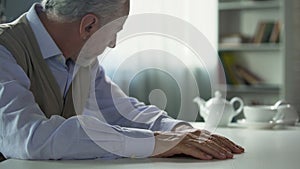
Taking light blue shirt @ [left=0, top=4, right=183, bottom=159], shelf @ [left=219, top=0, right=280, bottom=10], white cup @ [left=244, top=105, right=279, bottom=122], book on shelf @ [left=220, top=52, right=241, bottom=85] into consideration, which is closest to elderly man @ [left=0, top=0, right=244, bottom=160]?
light blue shirt @ [left=0, top=4, right=183, bottom=159]

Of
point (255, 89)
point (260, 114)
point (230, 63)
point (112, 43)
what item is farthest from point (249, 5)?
point (112, 43)

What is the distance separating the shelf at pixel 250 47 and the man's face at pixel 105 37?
A: 265 cm

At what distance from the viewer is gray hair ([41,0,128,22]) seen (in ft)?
4.08

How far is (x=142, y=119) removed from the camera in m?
1.42

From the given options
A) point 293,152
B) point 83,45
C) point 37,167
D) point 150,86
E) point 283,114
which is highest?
point 83,45

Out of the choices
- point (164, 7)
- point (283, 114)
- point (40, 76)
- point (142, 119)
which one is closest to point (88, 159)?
point (40, 76)

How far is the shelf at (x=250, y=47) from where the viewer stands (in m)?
3.87

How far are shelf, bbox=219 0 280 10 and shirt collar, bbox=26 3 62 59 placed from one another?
109 inches

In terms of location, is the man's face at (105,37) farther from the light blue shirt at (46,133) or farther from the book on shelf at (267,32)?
the book on shelf at (267,32)

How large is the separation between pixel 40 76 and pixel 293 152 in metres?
0.59

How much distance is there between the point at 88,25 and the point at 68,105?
0.69 feet

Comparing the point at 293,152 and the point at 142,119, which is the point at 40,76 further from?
the point at 293,152

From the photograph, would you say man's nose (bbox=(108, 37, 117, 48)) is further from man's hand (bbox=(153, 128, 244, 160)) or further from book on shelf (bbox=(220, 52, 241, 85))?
book on shelf (bbox=(220, 52, 241, 85))

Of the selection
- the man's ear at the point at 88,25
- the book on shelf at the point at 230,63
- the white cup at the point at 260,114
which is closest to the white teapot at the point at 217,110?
the white cup at the point at 260,114
